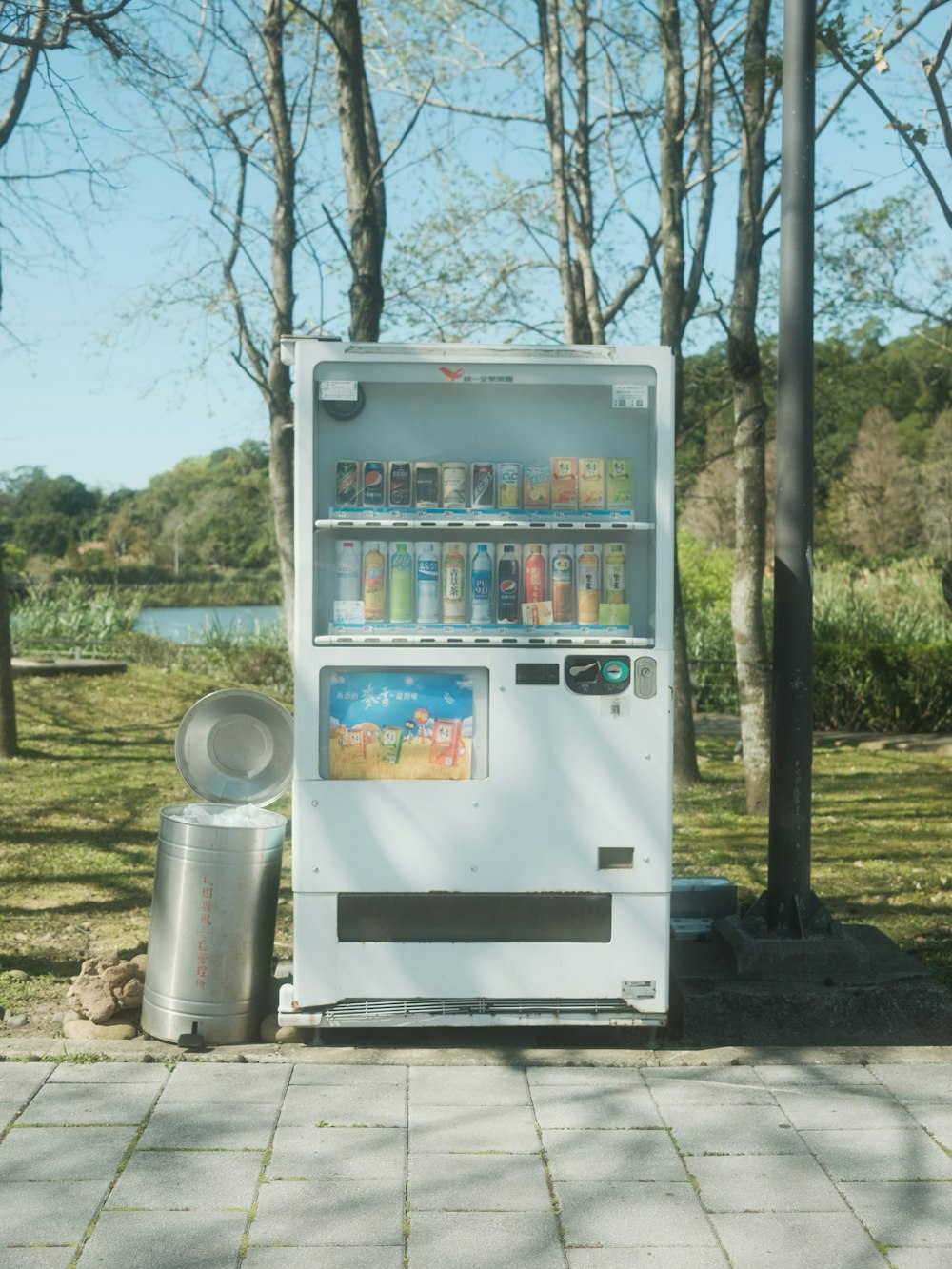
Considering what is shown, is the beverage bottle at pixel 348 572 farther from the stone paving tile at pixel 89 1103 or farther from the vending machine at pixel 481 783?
the stone paving tile at pixel 89 1103

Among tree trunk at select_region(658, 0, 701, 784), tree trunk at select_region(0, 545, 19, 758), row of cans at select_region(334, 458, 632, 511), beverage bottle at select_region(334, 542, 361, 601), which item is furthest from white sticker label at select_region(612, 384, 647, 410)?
tree trunk at select_region(0, 545, 19, 758)

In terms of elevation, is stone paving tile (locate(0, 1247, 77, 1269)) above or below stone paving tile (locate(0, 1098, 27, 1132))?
below

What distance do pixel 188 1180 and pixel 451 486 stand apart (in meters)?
2.82

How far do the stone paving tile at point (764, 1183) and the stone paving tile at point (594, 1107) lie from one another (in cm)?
35

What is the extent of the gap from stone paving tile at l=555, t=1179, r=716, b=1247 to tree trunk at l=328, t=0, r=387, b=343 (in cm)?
780

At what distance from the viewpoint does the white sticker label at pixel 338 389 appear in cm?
523

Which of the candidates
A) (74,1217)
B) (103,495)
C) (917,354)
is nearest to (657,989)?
(74,1217)

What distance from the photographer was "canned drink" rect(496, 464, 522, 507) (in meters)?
5.45

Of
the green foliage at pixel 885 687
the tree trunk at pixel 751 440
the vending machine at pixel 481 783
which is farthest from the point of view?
the green foliage at pixel 885 687

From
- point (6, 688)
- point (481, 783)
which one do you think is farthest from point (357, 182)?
point (481, 783)

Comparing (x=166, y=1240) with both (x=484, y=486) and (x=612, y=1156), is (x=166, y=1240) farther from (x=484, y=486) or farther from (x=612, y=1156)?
(x=484, y=486)

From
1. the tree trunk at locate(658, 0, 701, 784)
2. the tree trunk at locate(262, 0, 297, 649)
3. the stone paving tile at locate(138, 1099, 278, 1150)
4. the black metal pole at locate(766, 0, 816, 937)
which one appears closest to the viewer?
the stone paving tile at locate(138, 1099, 278, 1150)

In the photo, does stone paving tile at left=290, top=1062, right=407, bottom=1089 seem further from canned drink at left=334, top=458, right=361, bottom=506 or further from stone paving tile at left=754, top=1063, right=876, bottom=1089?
canned drink at left=334, top=458, right=361, bottom=506

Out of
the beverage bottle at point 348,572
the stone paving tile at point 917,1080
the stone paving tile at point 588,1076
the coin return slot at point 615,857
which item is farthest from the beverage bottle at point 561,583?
the stone paving tile at point 917,1080
